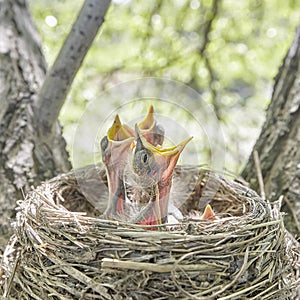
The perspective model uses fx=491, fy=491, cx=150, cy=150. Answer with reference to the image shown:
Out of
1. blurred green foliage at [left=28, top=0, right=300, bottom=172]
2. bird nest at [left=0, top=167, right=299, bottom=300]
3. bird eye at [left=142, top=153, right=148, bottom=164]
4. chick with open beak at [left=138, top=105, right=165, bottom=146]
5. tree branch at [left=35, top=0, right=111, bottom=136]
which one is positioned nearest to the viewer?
bird nest at [left=0, top=167, right=299, bottom=300]

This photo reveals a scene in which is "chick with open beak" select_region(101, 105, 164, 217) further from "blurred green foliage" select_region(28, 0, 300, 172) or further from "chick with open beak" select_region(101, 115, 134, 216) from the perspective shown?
"blurred green foliage" select_region(28, 0, 300, 172)

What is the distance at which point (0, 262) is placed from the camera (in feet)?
4.14

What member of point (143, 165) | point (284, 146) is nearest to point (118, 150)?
point (143, 165)

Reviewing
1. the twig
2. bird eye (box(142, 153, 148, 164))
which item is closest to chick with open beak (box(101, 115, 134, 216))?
bird eye (box(142, 153, 148, 164))

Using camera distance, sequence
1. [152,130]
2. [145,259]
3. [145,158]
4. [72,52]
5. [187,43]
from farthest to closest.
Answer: [187,43] < [72,52] < [152,130] < [145,158] < [145,259]

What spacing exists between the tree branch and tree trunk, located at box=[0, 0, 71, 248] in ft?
0.41

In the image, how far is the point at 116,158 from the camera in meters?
1.30

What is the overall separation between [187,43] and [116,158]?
67.1 inches

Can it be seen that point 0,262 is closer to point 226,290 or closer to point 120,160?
point 120,160

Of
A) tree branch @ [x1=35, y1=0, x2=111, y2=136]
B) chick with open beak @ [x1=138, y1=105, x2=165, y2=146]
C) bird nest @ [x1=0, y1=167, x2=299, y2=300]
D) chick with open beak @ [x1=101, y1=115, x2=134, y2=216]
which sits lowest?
bird nest @ [x1=0, y1=167, x2=299, y2=300]

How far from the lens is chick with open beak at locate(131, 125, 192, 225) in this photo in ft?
3.81

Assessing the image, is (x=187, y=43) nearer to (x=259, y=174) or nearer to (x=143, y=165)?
(x=259, y=174)

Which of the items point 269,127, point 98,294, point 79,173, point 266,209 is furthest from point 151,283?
point 269,127

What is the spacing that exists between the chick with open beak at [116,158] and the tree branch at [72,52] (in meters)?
0.33
